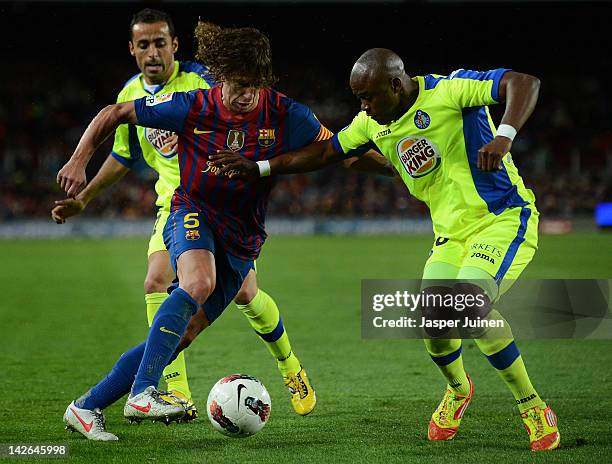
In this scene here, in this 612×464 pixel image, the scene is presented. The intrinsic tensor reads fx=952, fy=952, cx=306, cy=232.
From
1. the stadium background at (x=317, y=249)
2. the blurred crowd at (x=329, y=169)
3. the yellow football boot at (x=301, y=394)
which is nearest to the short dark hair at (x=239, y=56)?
the stadium background at (x=317, y=249)

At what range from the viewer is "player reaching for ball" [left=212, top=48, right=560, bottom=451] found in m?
4.86

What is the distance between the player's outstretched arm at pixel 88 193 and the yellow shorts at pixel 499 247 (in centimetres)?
220

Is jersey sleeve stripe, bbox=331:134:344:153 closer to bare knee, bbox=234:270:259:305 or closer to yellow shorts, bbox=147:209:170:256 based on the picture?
bare knee, bbox=234:270:259:305

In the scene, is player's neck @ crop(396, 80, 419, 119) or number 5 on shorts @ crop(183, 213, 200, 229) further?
number 5 on shorts @ crop(183, 213, 200, 229)

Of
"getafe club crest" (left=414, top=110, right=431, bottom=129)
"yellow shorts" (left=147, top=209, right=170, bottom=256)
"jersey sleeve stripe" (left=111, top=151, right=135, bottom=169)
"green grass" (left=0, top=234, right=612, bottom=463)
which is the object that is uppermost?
"getafe club crest" (left=414, top=110, right=431, bottom=129)

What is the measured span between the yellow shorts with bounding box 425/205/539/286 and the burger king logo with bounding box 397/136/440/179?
0.39 meters

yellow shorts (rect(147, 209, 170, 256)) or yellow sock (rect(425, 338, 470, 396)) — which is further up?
yellow shorts (rect(147, 209, 170, 256))

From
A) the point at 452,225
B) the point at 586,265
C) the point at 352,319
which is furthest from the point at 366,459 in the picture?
the point at 586,265

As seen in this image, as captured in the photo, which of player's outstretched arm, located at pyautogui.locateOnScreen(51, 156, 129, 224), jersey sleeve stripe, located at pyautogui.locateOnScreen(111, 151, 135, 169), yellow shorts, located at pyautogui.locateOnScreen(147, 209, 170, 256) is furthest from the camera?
jersey sleeve stripe, located at pyautogui.locateOnScreen(111, 151, 135, 169)

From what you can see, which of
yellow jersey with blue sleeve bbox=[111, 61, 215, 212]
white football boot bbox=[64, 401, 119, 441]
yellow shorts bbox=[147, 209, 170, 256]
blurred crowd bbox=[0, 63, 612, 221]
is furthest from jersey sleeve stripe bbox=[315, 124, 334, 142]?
blurred crowd bbox=[0, 63, 612, 221]

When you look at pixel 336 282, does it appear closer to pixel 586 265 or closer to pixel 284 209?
pixel 586 265

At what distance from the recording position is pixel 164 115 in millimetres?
5164

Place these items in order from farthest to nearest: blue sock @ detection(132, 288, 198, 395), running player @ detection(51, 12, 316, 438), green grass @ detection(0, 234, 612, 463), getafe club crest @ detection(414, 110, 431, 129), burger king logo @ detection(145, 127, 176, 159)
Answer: burger king logo @ detection(145, 127, 176, 159), running player @ detection(51, 12, 316, 438), getafe club crest @ detection(414, 110, 431, 129), green grass @ detection(0, 234, 612, 463), blue sock @ detection(132, 288, 198, 395)

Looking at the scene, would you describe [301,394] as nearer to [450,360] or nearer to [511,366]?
[450,360]
